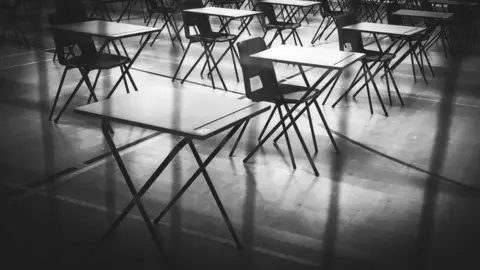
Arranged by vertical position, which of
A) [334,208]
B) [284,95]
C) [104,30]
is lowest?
[334,208]

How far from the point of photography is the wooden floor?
3.35 metres

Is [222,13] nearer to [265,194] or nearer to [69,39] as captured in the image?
[69,39]

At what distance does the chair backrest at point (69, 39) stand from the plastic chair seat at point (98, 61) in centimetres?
11

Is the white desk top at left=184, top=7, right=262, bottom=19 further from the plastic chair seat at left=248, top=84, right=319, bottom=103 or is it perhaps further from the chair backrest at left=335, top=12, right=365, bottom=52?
the plastic chair seat at left=248, top=84, right=319, bottom=103

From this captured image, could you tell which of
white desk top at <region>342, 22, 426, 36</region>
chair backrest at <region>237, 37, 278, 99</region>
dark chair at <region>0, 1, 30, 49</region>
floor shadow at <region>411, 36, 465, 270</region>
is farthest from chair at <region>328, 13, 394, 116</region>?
dark chair at <region>0, 1, 30, 49</region>

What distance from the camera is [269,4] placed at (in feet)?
28.4

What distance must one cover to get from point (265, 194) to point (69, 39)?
2.76m

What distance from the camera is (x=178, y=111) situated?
3172 mm

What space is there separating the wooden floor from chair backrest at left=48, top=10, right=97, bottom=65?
605mm

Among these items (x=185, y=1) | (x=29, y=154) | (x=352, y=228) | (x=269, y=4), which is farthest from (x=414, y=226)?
(x=269, y=4)

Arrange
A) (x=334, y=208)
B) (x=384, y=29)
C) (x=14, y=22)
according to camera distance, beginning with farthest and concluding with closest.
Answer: (x=14, y=22) → (x=384, y=29) → (x=334, y=208)

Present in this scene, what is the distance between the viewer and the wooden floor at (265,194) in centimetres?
335

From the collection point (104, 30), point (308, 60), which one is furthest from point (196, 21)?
point (308, 60)

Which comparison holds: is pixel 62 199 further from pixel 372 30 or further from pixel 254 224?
pixel 372 30
